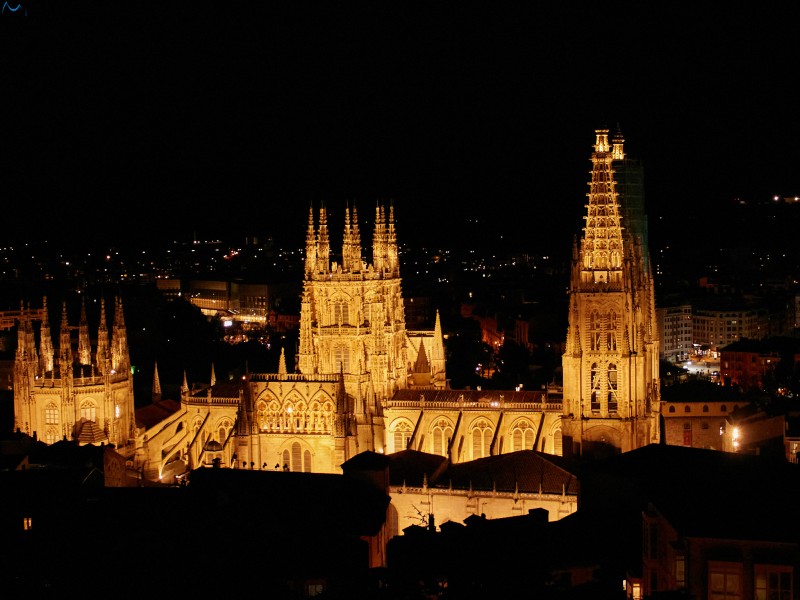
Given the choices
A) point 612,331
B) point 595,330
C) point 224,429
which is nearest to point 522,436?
point 595,330

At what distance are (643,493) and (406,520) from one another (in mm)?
16314

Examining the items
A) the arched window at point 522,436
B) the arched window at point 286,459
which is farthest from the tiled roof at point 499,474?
the arched window at point 286,459

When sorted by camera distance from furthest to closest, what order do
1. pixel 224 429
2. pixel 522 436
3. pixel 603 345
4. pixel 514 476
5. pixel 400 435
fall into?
1. pixel 224 429
2. pixel 400 435
3. pixel 522 436
4. pixel 603 345
5. pixel 514 476

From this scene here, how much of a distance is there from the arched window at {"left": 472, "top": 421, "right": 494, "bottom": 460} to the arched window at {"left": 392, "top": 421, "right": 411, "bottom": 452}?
3.82 metres

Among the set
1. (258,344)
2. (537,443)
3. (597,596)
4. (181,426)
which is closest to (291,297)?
(258,344)

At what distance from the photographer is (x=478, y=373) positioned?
120 m

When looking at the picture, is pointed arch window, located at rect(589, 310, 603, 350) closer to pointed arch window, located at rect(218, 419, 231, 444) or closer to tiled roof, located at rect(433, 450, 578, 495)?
tiled roof, located at rect(433, 450, 578, 495)

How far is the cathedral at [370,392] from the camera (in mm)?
61000

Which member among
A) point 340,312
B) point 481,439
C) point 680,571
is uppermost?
point 340,312

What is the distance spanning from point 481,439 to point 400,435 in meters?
4.69

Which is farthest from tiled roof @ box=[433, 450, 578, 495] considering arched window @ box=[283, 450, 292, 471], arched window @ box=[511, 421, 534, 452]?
arched window @ box=[283, 450, 292, 471]

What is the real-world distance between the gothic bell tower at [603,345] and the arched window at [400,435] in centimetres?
936

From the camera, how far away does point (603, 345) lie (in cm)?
6103

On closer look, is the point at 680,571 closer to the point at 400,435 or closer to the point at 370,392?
the point at 400,435
